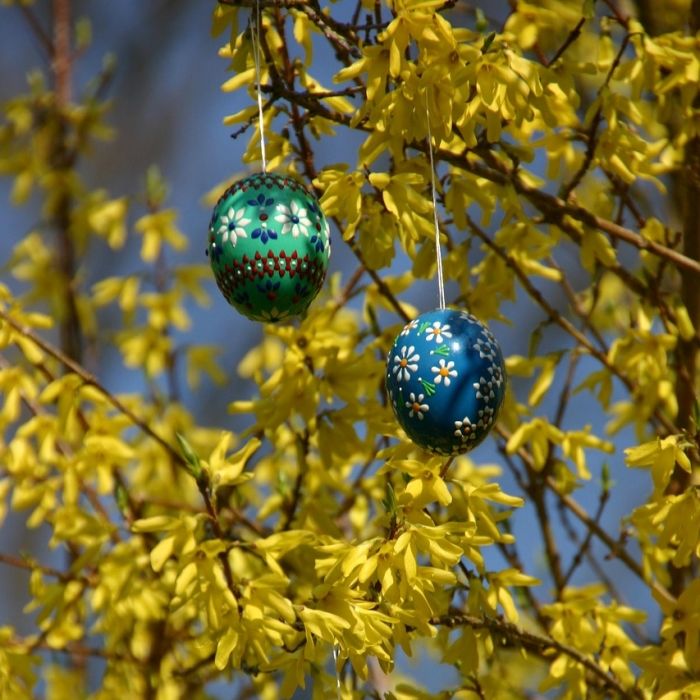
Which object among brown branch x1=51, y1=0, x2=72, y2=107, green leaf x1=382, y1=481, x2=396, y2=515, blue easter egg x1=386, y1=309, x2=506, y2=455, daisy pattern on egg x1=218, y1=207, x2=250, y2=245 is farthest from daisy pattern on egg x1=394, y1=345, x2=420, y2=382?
brown branch x1=51, y1=0, x2=72, y2=107

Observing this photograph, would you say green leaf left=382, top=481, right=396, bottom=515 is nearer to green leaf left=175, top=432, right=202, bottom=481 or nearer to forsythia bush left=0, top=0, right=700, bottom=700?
forsythia bush left=0, top=0, right=700, bottom=700

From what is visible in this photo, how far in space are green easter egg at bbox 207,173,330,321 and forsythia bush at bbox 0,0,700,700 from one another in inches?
7.4

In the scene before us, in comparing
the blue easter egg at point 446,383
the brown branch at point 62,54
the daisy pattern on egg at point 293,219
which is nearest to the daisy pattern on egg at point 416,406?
the blue easter egg at point 446,383

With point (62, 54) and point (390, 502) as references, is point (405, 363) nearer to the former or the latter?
point (390, 502)

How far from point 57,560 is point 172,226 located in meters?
2.23

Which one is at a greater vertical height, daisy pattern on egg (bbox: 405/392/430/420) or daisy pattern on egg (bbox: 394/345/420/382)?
daisy pattern on egg (bbox: 394/345/420/382)

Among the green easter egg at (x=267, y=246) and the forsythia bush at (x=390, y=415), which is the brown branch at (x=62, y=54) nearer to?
the forsythia bush at (x=390, y=415)

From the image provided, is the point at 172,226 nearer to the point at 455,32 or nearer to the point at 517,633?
the point at 455,32

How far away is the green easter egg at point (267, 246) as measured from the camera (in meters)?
1.59

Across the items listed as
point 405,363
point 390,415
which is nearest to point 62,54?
point 390,415

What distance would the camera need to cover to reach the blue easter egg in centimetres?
154

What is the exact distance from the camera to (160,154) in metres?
5.91

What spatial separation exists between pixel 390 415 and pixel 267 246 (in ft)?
1.82

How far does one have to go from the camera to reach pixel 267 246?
5.20ft
